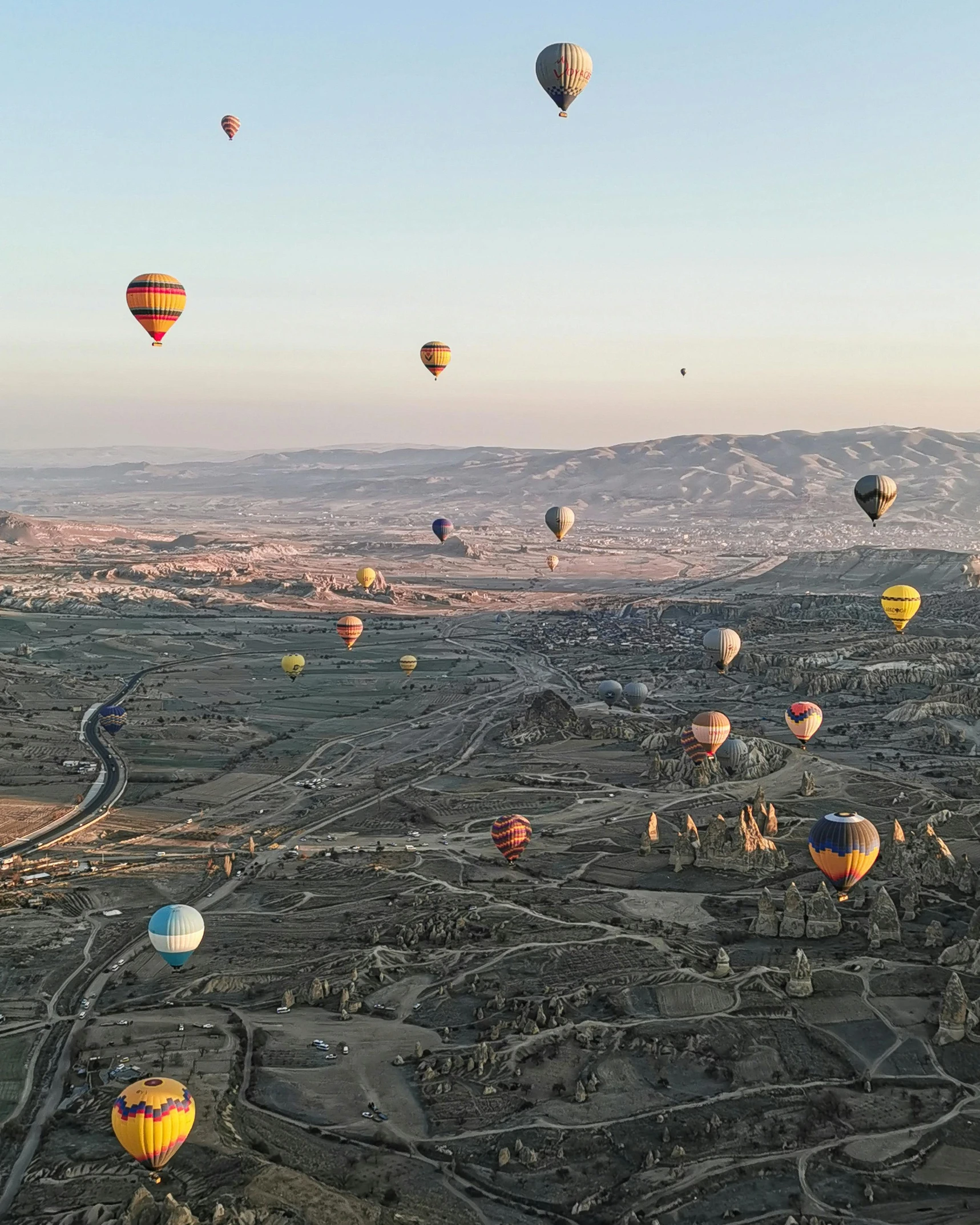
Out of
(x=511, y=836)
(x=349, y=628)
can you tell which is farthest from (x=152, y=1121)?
(x=349, y=628)

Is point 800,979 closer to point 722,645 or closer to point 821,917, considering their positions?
point 821,917

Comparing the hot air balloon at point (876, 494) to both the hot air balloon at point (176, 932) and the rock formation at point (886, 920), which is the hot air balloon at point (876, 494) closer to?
the rock formation at point (886, 920)

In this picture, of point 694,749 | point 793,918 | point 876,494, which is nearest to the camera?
point 793,918

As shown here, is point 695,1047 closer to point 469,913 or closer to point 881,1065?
point 881,1065

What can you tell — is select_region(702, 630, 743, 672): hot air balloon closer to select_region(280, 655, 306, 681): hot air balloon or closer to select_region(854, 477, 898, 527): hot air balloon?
select_region(854, 477, 898, 527): hot air balloon

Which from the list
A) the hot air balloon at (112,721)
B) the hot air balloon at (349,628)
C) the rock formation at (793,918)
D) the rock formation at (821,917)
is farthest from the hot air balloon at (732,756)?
the hot air balloon at (349,628)

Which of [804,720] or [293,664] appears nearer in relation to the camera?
[804,720]

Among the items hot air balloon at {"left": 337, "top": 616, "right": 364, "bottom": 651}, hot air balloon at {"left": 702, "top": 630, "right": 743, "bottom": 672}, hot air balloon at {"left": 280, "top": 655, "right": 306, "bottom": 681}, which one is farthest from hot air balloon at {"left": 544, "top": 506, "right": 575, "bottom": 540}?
hot air balloon at {"left": 702, "top": 630, "right": 743, "bottom": 672}
